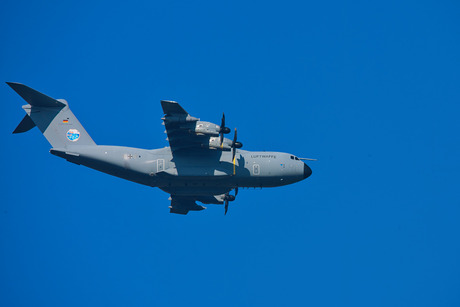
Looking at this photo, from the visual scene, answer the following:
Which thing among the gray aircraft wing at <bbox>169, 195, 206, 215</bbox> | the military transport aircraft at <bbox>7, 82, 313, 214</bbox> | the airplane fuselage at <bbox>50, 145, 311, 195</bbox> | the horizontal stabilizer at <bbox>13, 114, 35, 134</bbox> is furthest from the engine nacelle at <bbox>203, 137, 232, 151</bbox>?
the horizontal stabilizer at <bbox>13, 114, 35, 134</bbox>

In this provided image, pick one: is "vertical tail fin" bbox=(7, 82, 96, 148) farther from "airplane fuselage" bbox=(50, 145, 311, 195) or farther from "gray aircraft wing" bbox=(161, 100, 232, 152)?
"gray aircraft wing" bbox=(161, 100, 232, 152)

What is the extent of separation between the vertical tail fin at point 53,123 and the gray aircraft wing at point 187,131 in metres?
4.55

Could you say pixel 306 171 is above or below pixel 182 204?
above

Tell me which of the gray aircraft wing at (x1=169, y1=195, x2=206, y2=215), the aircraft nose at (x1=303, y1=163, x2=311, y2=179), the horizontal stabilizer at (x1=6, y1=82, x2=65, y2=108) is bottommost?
the gray aircraft wing at (x1=169, y1=195, x2=206, y2=215)

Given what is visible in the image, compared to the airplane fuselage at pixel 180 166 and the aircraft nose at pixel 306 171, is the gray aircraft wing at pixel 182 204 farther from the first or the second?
the aircraft nose at pixel 306 171

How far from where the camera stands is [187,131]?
31.5 metres

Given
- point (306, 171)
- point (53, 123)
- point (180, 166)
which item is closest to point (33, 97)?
point (53, 123)

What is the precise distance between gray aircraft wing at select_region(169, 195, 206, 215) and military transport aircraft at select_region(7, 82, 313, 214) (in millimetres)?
2879

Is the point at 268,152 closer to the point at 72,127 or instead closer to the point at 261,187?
the point at 261,187

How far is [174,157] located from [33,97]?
7604mm

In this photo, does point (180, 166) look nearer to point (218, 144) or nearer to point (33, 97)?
point (218, 144)

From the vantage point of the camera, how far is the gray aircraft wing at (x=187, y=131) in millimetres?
30453

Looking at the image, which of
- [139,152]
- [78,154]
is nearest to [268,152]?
[139,152]

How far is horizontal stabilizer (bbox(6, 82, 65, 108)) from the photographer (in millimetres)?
31344
